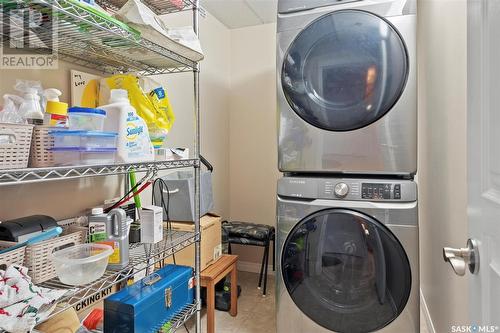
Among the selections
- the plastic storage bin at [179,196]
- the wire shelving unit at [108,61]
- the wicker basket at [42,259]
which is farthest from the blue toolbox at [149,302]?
the plastic storage bin at [179,196]

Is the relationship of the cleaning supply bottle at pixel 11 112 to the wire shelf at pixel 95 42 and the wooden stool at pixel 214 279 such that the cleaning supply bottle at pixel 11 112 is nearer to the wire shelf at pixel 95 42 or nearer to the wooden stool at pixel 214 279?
the wire shelf at pixel 95 42

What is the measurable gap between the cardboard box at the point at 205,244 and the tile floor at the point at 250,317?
16.7 inches

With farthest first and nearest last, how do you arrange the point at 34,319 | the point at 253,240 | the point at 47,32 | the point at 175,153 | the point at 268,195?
the point at 268,195 < the point at 253,240 < the point at 175,153 < the point at 47,32 < the point at 34,319

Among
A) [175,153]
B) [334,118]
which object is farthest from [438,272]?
[175,153]

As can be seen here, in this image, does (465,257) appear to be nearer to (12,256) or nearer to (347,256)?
(347,256)

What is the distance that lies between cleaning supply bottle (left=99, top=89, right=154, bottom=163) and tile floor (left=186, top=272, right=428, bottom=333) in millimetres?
1364

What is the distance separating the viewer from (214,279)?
1854 mm

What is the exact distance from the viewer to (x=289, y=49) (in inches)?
59.2

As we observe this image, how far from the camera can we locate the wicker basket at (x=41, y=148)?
0.85m

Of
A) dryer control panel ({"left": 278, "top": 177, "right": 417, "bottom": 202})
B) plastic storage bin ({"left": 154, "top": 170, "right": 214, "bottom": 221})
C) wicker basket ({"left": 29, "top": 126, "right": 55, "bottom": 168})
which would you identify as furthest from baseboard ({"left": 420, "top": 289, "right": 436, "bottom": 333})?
wicker basket ({"left": 29, "top": 126, "right": 55, "bottom": 168})

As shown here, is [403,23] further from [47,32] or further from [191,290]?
[191,290]

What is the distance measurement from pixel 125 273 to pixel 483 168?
1149mm

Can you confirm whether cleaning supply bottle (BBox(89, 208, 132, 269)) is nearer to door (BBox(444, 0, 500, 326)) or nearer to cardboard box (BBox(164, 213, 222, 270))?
cardboard box (BBox(164, 213, 222, 270))

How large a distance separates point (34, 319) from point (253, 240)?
5.62 feet
